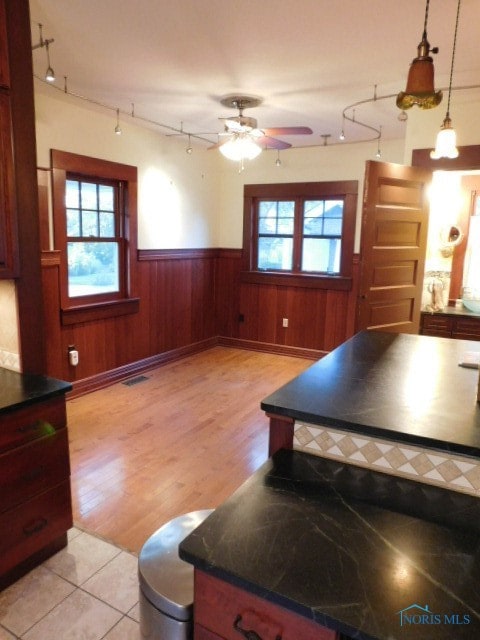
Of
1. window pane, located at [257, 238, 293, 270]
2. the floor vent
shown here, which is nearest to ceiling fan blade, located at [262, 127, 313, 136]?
window pane, located at [257, 238, 293, 270]

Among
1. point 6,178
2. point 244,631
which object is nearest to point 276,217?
point 6,178

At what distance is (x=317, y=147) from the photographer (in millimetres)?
5395

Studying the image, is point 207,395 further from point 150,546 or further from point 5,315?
point 150,546

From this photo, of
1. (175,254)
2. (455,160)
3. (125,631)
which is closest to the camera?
(125,631)

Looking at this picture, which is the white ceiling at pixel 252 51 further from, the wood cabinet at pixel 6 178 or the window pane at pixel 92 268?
the window pane at pixel 92 268

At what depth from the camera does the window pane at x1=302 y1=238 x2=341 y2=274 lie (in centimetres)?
552

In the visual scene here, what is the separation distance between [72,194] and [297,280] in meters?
2.82

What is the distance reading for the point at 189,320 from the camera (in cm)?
579

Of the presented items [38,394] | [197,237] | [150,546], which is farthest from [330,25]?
[197,237]

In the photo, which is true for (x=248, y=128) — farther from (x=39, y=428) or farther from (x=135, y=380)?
(x=135, y=380)

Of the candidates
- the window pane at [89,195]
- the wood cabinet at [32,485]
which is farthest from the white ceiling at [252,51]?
the wood cabinet at [32,485]

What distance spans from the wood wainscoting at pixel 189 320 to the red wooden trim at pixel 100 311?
48 millimetres

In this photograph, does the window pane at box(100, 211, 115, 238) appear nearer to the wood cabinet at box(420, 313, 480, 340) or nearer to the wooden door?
the wooden door

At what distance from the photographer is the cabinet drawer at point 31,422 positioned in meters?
1.83
